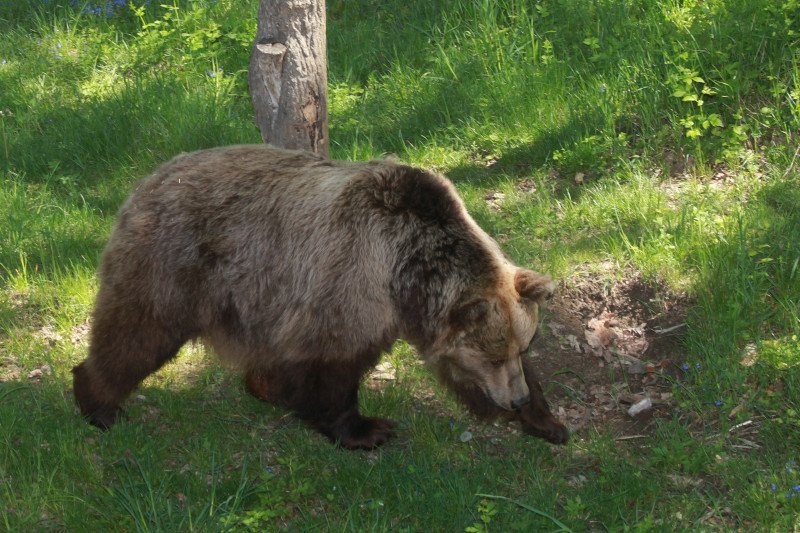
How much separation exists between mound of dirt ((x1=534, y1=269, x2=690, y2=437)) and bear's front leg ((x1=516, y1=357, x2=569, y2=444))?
0.76 ft

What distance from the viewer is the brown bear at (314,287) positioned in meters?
4.56

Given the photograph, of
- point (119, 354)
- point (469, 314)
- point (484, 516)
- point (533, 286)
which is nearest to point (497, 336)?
point (469, 314)

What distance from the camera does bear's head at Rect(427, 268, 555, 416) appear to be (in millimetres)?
4531

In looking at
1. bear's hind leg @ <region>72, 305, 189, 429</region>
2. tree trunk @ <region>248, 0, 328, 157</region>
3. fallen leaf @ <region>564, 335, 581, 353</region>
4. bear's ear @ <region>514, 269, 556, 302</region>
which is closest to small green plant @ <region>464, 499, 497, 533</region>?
bear's ear @ <region>514, 269, 556, 302</region>

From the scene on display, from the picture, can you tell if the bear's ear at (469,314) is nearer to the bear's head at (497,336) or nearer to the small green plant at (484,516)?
the bear's head at (497,336)

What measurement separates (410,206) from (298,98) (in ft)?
5.98

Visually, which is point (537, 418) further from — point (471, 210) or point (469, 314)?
point (471, 210)

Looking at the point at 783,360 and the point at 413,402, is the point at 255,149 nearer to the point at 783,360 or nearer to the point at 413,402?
the point at 413,402

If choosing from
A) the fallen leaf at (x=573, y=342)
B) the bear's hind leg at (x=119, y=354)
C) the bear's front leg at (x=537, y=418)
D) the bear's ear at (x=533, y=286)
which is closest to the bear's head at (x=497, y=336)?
the bear's ear at (x=533, y=286)

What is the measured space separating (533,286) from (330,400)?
1.17 metres

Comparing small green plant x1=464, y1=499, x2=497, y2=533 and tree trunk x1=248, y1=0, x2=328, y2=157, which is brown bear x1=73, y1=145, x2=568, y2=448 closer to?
small green plant x1=464, y1=499, x2=497, y2=533

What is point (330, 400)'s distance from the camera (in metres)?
4.81

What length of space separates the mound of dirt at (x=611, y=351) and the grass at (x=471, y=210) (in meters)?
0.12

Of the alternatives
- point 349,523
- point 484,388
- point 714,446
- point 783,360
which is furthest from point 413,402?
point 783,360
